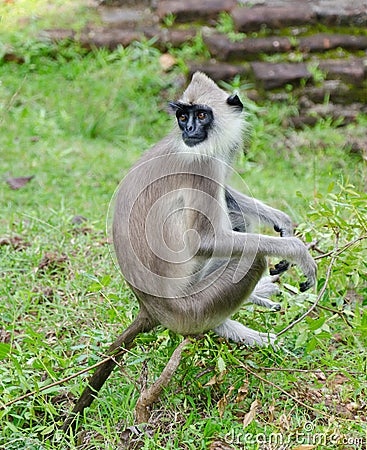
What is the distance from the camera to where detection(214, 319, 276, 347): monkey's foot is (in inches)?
125

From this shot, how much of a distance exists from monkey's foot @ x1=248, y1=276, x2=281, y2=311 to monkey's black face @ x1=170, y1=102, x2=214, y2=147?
0.89 metres

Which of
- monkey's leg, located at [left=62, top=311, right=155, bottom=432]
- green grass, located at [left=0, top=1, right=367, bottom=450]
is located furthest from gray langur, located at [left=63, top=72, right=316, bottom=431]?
green grass, located at [left=0, top=1, right=367, bottom=450]

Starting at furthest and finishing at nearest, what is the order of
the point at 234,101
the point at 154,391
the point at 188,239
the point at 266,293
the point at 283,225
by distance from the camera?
the point at 266,293 → the point at 283,225 → the point at 234,101 → the point at 188,239 → the point at 154,391

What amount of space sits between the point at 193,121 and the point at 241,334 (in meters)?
1.02

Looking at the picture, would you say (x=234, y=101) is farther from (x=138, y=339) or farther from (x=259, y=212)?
(x=138, y=339)

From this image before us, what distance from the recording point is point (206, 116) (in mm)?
3002

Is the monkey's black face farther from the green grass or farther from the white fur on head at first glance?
the green grass

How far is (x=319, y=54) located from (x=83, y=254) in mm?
4285

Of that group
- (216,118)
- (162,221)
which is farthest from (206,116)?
(162,221)

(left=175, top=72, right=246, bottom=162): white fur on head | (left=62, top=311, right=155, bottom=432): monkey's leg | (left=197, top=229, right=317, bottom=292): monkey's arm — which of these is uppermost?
(left=175, top=72, right=246, bottom=162): white fur on head

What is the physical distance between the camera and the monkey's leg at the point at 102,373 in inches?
108

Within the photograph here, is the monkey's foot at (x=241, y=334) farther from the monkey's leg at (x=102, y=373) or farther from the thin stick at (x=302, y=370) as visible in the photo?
the monkey's leg at (x=102, y=373)

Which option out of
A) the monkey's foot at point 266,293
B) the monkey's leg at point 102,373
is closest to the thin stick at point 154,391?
the monkey's leg at point 102,373

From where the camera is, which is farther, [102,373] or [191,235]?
[191,235]
